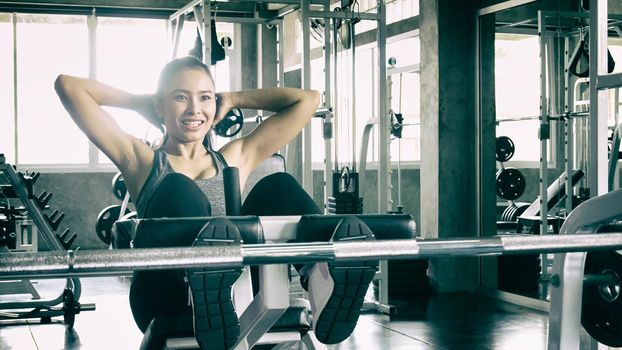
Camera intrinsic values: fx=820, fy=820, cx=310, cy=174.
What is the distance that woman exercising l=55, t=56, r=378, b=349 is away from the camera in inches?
65.6

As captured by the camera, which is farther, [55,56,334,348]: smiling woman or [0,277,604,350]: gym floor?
[0,277,604,350]: gym floor

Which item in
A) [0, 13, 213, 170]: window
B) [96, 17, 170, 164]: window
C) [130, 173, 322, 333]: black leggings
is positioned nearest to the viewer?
[130, 173, 322, 333]: black leggings

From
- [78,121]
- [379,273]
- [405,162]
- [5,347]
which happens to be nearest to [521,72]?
[405,162]

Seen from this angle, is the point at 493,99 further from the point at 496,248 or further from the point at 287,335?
the point at 496,248

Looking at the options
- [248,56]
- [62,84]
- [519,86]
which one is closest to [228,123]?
[62,84]

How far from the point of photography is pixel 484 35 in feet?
18.1

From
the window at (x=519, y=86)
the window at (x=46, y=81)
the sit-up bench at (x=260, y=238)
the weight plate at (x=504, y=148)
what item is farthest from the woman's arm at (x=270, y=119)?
the window at (x=519, y=86)

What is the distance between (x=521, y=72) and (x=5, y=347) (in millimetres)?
6125

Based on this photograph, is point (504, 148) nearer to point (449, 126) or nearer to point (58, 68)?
point (449, 126)

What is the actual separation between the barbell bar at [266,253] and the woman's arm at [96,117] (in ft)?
3.09

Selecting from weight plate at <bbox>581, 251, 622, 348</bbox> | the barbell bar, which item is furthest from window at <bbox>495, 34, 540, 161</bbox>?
the barbell bar

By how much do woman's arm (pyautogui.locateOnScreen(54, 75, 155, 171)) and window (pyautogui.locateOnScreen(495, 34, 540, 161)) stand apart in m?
6.74

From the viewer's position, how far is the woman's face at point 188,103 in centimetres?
205

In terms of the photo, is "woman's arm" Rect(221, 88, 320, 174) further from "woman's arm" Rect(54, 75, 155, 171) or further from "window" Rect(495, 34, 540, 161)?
"window" Rect(495, 34, 540, 161)
